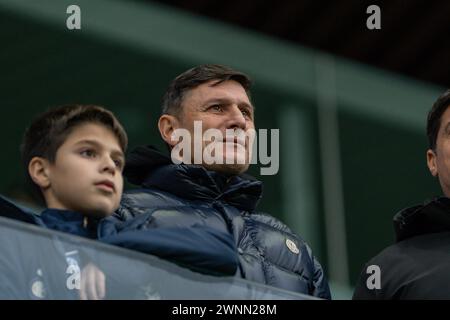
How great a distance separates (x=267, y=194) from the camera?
21.5ft

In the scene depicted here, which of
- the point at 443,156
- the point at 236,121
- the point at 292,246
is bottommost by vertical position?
the point at 292,246

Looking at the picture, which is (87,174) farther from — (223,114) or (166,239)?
(223,114)

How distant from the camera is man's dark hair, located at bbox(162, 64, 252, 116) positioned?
3.53m

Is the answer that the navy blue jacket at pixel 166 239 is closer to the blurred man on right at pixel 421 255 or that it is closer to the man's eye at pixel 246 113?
the blurred man on right at pixel 421 255

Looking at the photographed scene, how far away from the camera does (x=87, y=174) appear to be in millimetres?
2904

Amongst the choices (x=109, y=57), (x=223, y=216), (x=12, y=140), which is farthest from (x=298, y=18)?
(x=223, y=216)

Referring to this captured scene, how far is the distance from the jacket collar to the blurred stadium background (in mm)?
2544

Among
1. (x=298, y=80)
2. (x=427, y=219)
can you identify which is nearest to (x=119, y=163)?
(x=427, y=219)

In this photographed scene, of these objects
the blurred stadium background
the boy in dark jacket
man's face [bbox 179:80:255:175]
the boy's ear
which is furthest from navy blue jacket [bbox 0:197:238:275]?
the blurred stadium background

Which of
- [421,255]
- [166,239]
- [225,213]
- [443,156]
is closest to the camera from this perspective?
[166,239]

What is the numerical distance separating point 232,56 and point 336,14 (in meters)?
0.76

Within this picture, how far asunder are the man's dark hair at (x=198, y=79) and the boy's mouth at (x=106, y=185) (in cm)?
66

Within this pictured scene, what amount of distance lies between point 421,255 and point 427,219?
16 cm

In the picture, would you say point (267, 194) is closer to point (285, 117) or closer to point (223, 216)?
point (285, 117)
